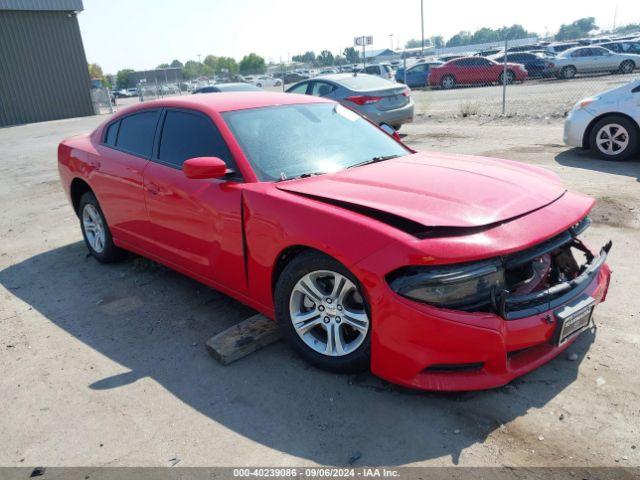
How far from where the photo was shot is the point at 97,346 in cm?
370

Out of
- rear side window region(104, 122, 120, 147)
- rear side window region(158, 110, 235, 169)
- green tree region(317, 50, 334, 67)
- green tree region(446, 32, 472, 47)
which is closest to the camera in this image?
rear side window region(158, 110, 235, 169)

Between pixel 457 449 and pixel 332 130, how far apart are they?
246 cm

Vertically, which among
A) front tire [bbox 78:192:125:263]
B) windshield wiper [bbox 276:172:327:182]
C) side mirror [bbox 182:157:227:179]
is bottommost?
front tire [bbox 78:192:125:263]

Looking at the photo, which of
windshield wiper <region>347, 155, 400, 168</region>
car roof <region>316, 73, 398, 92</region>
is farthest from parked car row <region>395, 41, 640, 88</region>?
windshield wiper <region>347, 155, 400, 168</region>

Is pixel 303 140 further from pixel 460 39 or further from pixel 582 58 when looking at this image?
pixel 460 39

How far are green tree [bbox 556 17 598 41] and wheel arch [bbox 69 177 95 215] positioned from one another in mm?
125709

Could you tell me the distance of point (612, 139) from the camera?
8.02 m

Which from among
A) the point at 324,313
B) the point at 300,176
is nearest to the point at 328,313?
the point at 324,313

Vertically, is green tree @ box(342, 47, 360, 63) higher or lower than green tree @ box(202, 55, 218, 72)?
lower

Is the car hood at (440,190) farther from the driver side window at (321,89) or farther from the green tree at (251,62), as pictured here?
the green tree at (251,62)

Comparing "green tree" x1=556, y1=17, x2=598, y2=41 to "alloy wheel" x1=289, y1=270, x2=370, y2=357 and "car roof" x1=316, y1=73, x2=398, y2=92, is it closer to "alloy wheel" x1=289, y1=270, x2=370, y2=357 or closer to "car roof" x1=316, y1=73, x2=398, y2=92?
"car roof" x1=316, y1=73, x2=398, y2=92

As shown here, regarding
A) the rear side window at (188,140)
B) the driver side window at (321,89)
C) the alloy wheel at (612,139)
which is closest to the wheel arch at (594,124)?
the alloy wheel at (612,139)

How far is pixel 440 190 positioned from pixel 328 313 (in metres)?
0.97

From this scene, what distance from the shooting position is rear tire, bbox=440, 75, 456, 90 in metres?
25.9
